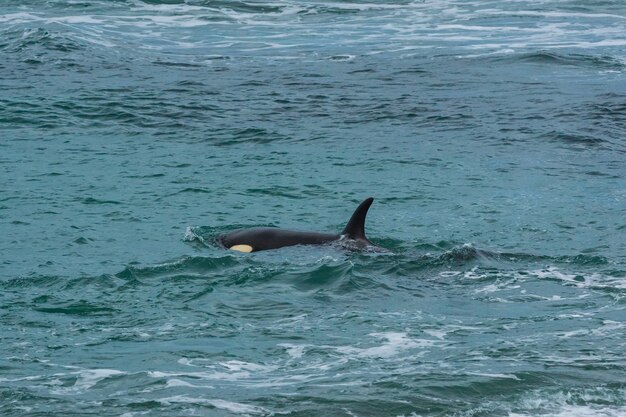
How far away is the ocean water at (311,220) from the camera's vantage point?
38.9ft

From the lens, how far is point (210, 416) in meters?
10.8

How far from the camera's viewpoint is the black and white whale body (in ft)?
54.3

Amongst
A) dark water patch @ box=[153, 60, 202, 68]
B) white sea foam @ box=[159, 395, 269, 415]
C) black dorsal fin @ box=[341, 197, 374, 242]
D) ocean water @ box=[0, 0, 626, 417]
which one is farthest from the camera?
dark water patch @ box=[153, 60, 202, 68]

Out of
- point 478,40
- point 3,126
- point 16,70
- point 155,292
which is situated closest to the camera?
point 155,292

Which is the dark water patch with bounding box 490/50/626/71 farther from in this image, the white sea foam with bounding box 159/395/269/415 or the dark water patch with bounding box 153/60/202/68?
the white sea foam with bounding box 159/395/269/415

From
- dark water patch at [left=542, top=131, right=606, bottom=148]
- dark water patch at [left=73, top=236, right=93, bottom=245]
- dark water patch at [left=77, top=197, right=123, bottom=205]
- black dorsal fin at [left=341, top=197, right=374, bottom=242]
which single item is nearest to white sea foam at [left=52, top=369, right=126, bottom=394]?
black dorsal fin at [left=341, top=197, right=374, bottom=242]

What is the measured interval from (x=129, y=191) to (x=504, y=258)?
7.83 metres

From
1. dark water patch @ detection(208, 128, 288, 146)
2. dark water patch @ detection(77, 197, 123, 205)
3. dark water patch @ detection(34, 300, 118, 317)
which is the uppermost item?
dark water patch @ detection(208, 128, 288, 146)

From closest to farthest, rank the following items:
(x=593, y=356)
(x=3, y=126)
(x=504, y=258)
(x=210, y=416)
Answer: (x=210, y=416) → (x=593, y=356) → (x=504, y=258) → (x=3, y=126)

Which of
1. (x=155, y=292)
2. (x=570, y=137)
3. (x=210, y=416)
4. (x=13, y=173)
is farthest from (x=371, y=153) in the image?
(x=210, y=416)

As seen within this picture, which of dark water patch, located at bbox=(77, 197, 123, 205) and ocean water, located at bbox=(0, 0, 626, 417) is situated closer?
ocean water, located at bbox=(0, 0, 626, 417)

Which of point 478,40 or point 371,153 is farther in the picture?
point 478,40

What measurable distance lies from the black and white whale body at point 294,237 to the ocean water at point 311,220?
1.03ft

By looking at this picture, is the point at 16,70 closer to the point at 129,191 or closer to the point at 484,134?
the point at 129,191
